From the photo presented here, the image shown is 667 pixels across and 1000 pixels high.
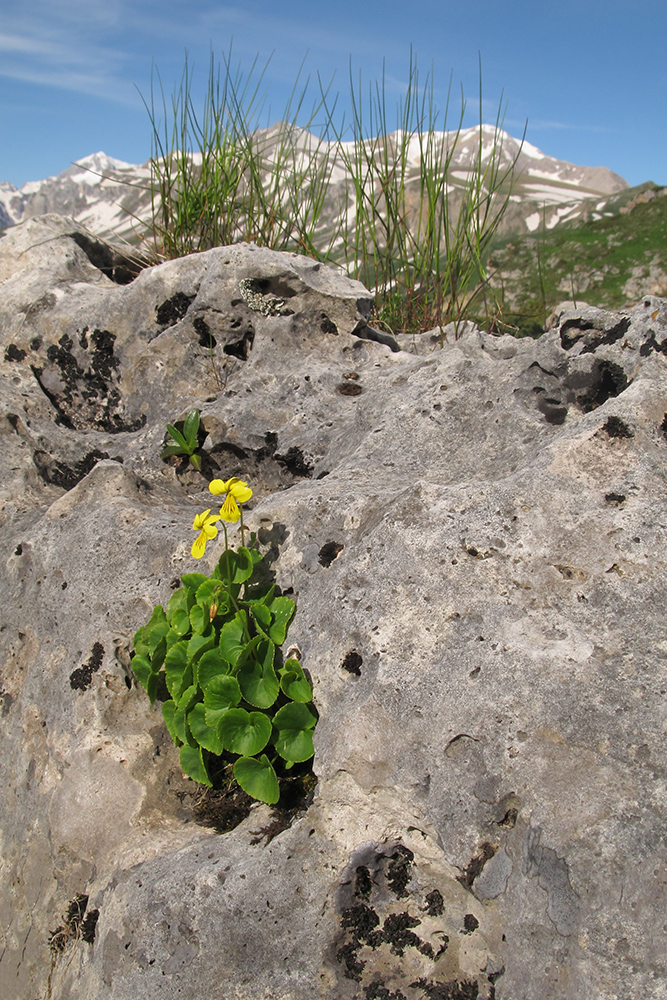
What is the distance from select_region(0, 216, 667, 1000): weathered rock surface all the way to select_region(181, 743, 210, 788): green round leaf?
A: 8.9 inches

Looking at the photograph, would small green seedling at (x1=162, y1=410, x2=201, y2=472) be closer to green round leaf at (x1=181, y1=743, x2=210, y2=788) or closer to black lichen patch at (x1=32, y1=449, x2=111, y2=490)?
black lichen patch at (x1=32, y1=449, x2=111, y2=490)

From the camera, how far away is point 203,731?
8.61ft

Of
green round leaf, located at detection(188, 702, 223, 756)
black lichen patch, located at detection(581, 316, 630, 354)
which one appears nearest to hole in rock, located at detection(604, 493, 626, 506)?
black lichen patch, located at detection(581, 316, 630, 354)

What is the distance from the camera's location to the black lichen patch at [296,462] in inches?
157

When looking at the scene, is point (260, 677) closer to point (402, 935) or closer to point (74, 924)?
point (402, 935)

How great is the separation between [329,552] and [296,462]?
4.06 ft

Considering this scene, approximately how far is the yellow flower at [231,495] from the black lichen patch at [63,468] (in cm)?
203

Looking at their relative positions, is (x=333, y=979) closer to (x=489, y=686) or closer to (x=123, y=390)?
(x=489, y=686)

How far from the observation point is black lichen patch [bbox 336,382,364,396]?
13.9ft

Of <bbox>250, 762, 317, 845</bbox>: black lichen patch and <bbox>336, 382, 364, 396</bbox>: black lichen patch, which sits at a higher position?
<bbox>336, 382, 364, 396</bbox>: black lichen patch

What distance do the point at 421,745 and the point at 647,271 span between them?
2075cm

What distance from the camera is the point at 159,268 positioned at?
202 inches

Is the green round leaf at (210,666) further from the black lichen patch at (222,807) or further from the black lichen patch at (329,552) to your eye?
the black lichen patch at (329,552)

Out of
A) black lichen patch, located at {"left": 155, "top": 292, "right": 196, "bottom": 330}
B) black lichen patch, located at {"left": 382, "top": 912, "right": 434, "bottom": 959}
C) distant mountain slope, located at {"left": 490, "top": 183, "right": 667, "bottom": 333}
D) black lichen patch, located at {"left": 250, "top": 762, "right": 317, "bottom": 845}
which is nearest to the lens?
black lichen patch, located at {"left": 382, "top": 912, "right": 434, "bottom": 959}
